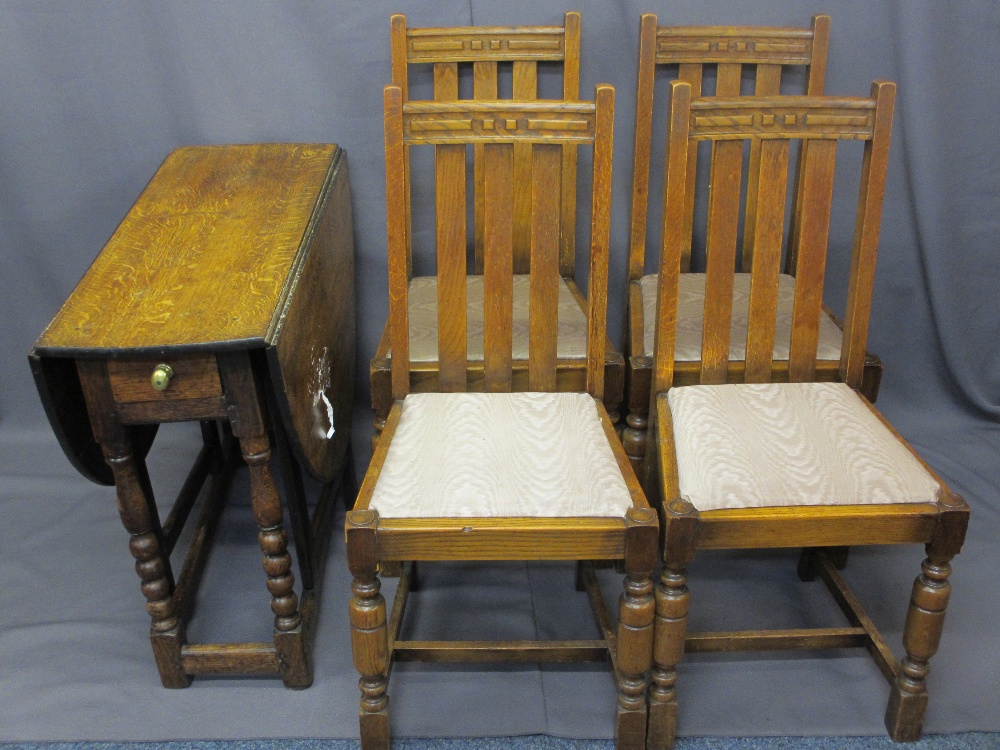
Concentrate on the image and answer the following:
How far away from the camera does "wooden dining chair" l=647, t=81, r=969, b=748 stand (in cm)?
164

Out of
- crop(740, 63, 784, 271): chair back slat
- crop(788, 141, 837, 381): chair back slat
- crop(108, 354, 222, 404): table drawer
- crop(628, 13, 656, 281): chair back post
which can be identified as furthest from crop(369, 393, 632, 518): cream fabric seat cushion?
crop(740, 63, 784, 271): chair back slat

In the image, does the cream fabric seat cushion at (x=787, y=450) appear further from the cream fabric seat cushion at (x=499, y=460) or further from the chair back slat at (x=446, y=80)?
the chair back slat at (x=446, y=80)

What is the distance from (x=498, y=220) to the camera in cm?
185

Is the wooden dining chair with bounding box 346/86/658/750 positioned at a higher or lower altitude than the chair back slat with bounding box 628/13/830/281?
lower

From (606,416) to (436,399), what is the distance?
0.35m

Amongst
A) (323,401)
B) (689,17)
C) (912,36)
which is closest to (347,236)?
(323,401)

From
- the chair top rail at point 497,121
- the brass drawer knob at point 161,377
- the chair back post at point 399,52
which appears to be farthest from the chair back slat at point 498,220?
the brass drawer knob at point 161,377

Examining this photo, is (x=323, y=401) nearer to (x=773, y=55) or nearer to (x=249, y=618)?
(x=249, y=618)

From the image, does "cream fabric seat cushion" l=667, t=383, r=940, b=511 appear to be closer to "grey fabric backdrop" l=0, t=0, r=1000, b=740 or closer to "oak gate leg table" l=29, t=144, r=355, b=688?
"grey fabric backdrop" l=0, t=0, r=1000, b=740

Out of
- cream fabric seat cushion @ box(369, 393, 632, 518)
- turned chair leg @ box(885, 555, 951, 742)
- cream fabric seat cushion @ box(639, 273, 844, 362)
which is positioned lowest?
turned chair leg @ box(885, 555, 951, 742)

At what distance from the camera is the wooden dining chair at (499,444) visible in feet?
5.19

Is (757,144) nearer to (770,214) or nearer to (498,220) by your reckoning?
(770,214)

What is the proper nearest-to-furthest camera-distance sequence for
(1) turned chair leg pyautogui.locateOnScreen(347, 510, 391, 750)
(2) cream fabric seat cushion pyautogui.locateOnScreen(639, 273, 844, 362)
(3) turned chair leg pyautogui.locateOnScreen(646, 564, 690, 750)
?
(1) turned chair leg pyautogui.locateOnScreen(347, 510, 391, 750) → (3) turned chair leg pyautogui.locateOnScreen(646, 564, 690, 750) → (2) cream fabric seat cushion pyautogui.locateOnScreen(639, 273, 844, 362)

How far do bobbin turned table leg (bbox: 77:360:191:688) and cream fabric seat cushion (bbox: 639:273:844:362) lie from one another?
1098 mm
